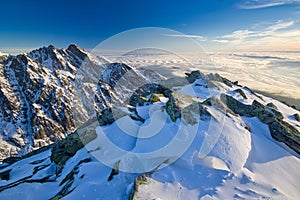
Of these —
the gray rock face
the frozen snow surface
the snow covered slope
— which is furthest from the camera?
the gray rock face

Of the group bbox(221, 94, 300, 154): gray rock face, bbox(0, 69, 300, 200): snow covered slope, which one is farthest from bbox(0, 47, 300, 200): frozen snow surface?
bbox(221, 94, 300, 154): gray rock face

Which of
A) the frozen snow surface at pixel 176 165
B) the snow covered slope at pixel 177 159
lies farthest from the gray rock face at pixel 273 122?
the frozen snow surface at pixel 176 165

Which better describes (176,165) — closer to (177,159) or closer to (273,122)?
(177,159)

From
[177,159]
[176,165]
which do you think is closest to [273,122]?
[177,159]

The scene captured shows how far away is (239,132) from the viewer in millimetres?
28609

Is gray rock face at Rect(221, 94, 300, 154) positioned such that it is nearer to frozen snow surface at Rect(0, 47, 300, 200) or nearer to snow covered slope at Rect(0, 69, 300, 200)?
snow covered slope at Rect(0, 69, 300, 200)

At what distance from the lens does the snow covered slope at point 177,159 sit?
20891mm

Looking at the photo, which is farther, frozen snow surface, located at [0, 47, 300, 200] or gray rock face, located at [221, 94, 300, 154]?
gray rock face, located at [221, 94, 300, 154]

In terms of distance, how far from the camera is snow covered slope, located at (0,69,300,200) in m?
20.9

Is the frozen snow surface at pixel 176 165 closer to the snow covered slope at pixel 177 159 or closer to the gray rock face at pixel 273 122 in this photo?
the snow covered slope at pixel 177 159

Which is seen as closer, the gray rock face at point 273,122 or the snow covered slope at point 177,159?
the snow covered slope at point 177,159

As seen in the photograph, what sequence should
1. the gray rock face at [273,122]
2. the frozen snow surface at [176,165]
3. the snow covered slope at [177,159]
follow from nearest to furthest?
the frozen snow surface at [176,165]
the snow covered slope at [177,159]
the gray rock face at [273,122]

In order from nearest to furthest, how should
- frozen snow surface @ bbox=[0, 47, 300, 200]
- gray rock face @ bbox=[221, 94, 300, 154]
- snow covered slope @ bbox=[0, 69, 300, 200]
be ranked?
frozen snow surface @ bbox=[0, 47, 300, 200] → snow covered slope @ bbox=[0, 69, 300, 200] → gray rock face @ bbox=[221, 94, 300, 154]

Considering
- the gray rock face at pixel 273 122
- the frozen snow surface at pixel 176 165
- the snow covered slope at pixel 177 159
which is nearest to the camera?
the frozen snow surface at pixel 176 165
